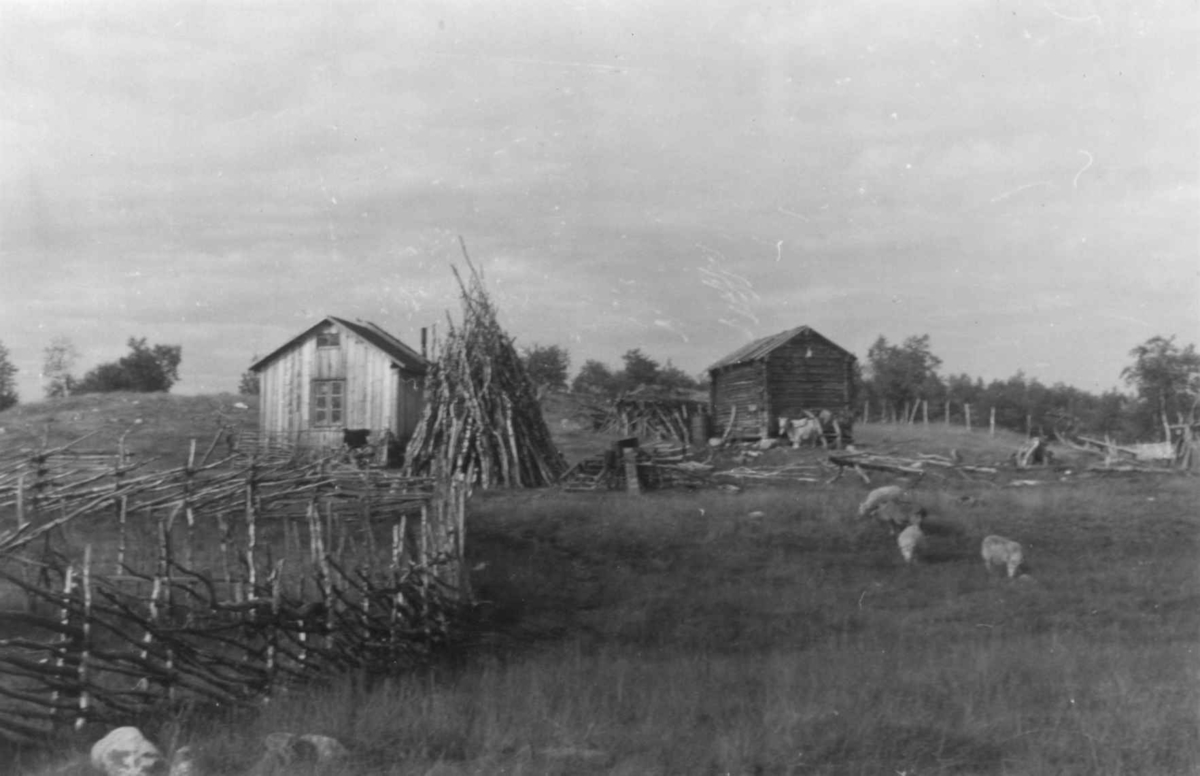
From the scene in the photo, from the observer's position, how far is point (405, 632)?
827cm

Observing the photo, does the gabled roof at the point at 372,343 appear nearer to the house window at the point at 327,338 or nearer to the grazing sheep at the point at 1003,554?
the house window at the point at 327,338

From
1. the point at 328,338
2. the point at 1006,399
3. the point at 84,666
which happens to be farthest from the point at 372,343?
the point at 1006,399

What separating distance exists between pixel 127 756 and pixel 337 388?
1863 centimetres

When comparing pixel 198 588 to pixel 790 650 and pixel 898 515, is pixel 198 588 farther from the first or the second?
pixel 898 515

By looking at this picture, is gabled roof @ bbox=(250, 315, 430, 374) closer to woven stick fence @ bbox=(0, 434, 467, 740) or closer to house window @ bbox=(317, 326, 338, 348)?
house window @ bbox=(317, 326, 338, 348)

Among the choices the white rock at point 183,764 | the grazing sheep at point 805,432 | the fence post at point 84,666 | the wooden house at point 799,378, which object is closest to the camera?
the white rock at point 183,764

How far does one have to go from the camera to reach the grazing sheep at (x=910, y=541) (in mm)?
13531

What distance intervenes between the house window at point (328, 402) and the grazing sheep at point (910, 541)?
13492 mm

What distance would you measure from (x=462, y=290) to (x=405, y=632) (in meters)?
11.6

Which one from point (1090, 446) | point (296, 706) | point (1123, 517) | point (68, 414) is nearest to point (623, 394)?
point (1090, 446)

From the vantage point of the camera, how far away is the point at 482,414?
18922 millimetres

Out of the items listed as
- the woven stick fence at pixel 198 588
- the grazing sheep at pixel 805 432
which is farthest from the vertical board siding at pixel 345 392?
the woven stick fence at pixel 198 588

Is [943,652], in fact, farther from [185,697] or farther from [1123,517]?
[1123,517]

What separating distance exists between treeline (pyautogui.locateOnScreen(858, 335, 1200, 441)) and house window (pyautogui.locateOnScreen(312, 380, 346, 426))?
2259cm
